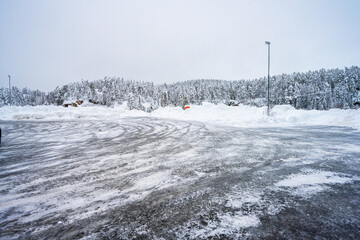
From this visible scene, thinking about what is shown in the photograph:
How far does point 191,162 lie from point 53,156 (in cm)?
388

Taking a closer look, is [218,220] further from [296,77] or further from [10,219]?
[296,77]

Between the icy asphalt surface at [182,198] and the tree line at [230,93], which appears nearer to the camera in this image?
the icy asphalt surface at [182,198]

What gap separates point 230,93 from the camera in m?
123

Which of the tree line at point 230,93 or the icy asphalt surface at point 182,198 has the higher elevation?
the tree line at point 230,93

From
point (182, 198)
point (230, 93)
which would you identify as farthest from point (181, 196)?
point (230, 93)

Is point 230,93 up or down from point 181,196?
up

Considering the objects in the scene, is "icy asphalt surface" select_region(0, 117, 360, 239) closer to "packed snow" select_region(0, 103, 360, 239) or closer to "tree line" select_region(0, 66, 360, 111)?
"packed snow" select_region(0, 103, 360, 239)

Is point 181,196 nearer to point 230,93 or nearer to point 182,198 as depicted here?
point 182,198

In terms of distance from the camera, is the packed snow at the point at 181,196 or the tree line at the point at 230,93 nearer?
the packed snow at the point at 181,196

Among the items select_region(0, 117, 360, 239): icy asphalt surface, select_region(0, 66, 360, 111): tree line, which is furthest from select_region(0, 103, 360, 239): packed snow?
select_region(0, 66, 360, 111): tree line

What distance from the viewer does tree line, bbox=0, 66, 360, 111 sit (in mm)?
82562

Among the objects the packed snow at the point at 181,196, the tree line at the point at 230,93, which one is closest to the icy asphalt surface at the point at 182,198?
the packed snow at the point at 181,196

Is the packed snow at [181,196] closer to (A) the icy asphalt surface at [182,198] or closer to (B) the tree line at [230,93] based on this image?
(A) the icy asphalt surface at [182,198]

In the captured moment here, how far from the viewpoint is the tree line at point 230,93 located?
82562 mm
